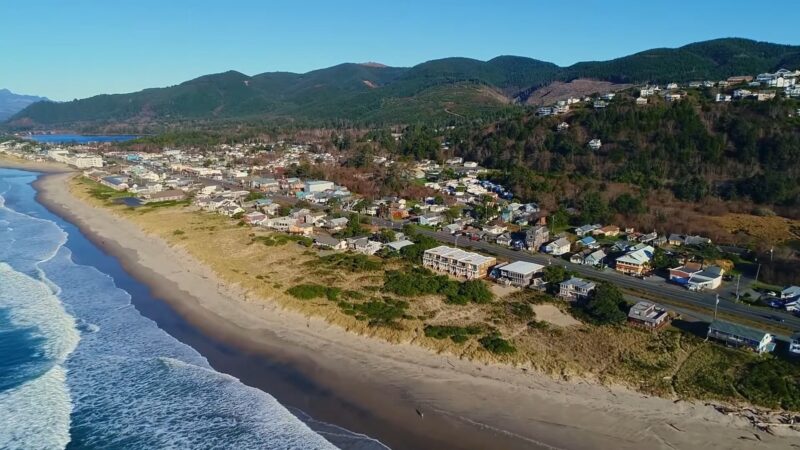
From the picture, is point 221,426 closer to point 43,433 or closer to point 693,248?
point 43,433

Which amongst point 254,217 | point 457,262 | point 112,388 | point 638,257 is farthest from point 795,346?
point 254,217

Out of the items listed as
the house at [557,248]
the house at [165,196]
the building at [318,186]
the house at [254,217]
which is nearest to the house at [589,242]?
the house at [557,248]

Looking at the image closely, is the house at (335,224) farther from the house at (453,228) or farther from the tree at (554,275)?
the tree at (554,275)

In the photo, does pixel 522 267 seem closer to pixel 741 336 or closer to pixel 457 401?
pixel 741 336

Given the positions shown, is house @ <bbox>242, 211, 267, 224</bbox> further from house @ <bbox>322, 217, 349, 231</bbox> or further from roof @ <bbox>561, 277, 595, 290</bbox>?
roof @ <bbox>561, 277, 595, 290</bbox>

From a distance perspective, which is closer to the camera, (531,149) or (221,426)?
(221,426)

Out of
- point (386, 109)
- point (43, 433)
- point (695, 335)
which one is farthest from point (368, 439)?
point (386, 109)

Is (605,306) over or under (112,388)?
over
